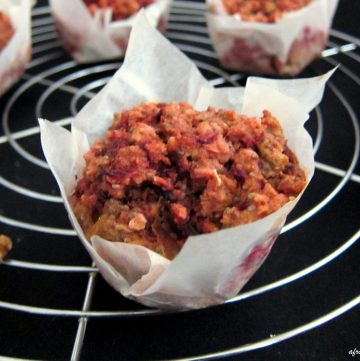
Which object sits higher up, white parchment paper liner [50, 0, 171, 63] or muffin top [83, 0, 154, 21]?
muffin top [83, 0, 154, 21]

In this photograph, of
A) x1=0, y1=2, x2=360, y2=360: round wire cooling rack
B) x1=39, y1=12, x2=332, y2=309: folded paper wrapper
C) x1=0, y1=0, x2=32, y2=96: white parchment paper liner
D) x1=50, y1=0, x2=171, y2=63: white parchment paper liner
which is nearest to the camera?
x1=39, y1=12, x2=332, y2=309: folded paper wrapper

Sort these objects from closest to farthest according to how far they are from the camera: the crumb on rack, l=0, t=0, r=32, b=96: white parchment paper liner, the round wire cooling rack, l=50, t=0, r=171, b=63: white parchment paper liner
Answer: the round wire cooling rack
the crumb on rack
l=0, t=0, r=32, b=96: white parchment paper liner
l=50, t=0, r=171, b=63: white parchment paper liner

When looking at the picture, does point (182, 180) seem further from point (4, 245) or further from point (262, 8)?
point (262, 8)

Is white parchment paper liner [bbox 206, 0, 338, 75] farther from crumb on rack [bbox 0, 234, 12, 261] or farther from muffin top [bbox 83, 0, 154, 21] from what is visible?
crumb on rack [bbox 0, 234, 12, 261]

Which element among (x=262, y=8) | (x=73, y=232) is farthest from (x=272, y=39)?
(x=73, y=232)

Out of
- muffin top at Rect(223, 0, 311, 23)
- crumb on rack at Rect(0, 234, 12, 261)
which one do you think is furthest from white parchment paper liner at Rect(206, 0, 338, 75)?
crumb on rack at Rect(0, 234, 12, 261)
